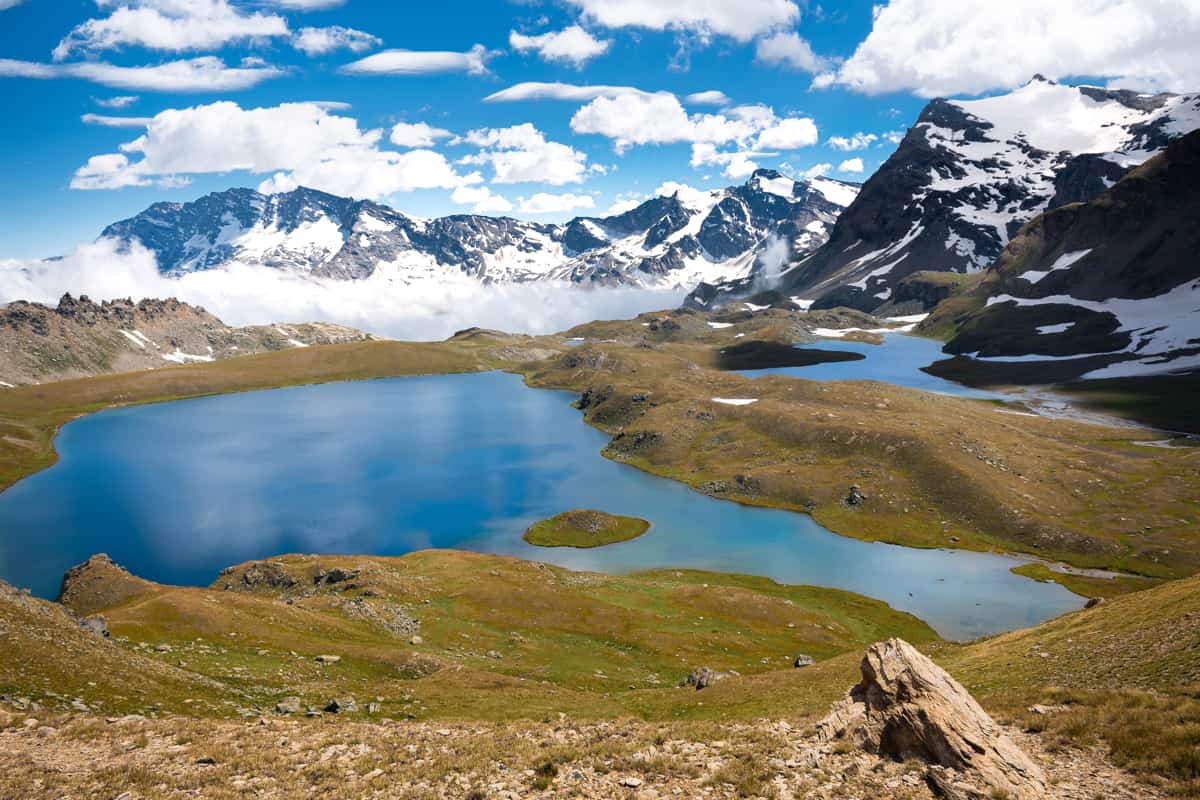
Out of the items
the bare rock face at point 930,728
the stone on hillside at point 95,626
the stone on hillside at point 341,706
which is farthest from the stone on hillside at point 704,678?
the stone on hillside at point 95,626

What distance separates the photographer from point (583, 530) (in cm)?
12900

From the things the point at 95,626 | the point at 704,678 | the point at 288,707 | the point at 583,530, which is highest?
the point at 95,626

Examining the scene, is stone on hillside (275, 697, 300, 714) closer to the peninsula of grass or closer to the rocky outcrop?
the rocky outcrop

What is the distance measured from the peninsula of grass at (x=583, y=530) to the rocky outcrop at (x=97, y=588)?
6375 cm

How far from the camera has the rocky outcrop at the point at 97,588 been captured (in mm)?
72562

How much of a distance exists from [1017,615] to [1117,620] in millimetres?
59699

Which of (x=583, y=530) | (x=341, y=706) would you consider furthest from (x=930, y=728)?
(x=583, y=530)

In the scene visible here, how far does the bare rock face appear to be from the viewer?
20484 millimetres

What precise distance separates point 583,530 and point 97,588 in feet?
250

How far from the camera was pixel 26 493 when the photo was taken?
166750 millimetres

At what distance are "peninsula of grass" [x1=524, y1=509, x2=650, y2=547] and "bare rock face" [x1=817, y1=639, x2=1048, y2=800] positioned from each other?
100454mm

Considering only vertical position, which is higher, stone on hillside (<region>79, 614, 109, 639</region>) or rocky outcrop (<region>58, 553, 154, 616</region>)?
stone on hillside (<region>79, 614, 109, 639</region>)

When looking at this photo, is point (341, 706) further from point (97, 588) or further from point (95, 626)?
point (97, 588)

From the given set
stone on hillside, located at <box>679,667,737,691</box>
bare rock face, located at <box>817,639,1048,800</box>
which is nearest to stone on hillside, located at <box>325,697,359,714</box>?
stone on hillside, located at <box>679,667,737,691</box>
